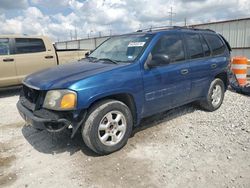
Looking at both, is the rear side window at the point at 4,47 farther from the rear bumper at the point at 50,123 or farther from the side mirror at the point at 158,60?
the side mirror at the point at 158,60

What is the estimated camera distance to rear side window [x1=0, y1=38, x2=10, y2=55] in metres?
7.52

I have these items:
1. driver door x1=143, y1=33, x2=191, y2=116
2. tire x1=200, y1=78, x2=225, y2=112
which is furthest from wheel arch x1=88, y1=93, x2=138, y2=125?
tire x1=200, y1=78, x2=225, y2=112

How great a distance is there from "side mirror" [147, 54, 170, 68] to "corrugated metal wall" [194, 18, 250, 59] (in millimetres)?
9137

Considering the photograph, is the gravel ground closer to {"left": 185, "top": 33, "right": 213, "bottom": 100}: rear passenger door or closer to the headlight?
{"left": 185, "top": 33, "right": 213, "bottom": 100}: rear passenger door

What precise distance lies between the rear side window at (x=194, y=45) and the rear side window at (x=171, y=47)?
0.24 m

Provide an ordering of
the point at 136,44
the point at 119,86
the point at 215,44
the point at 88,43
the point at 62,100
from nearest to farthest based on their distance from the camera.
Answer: the point at 62,100 < the point at 119,86 < the point at 136,44 < the point at 215,44 < the point at 88,43

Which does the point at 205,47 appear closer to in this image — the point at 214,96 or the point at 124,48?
the point at 214,96

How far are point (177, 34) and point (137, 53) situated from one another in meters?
1.10

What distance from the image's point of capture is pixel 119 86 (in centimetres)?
373

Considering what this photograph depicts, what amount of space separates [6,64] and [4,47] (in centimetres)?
51

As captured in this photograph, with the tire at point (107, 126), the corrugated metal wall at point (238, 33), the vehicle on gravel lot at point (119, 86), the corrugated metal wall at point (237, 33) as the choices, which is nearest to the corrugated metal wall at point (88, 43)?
the corrugated metal wall at point (237, 33)

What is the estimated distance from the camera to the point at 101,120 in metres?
3.65

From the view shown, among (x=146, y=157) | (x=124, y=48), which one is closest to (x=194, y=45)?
(x=124, y=48)

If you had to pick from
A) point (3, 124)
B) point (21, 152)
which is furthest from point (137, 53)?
point (3, 124)
